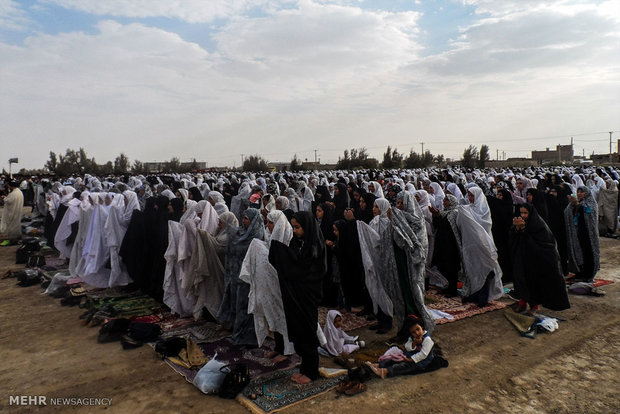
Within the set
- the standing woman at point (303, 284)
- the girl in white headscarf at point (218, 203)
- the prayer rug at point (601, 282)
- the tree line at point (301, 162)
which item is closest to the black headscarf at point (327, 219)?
the girl in white headscarf at point (218, 203)

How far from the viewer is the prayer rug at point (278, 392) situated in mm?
3330

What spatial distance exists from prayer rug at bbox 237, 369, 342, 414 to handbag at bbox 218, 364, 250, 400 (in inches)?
2.3

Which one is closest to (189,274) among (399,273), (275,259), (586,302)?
(275,259)

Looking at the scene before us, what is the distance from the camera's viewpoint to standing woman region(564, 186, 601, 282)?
656cm

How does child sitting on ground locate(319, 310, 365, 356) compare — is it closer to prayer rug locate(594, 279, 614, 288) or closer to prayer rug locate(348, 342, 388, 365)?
prayer rug locate(348, 342, 388, 365)

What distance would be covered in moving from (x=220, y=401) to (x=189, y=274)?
6.27ft

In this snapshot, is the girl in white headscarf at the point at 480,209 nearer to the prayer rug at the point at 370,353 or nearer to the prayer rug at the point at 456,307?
the prayer rug at the point at 456,307

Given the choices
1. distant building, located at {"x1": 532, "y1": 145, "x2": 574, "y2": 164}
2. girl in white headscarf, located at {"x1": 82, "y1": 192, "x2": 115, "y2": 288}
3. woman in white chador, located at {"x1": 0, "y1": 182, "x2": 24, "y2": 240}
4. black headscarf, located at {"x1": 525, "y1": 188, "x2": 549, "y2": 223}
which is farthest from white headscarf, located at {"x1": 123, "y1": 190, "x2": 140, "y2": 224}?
distant building, located at {"x1": 532, "y1": 145, "x2": 574, "y2": 164}

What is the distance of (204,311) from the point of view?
5426 mm

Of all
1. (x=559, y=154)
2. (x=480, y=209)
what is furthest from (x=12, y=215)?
(x=559, y=154)

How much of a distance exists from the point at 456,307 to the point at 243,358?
3.06m

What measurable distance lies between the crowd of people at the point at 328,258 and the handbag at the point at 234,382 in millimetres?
406

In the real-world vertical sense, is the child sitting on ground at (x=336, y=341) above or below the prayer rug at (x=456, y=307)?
above

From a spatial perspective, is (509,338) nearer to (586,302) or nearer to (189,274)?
(586,302)
